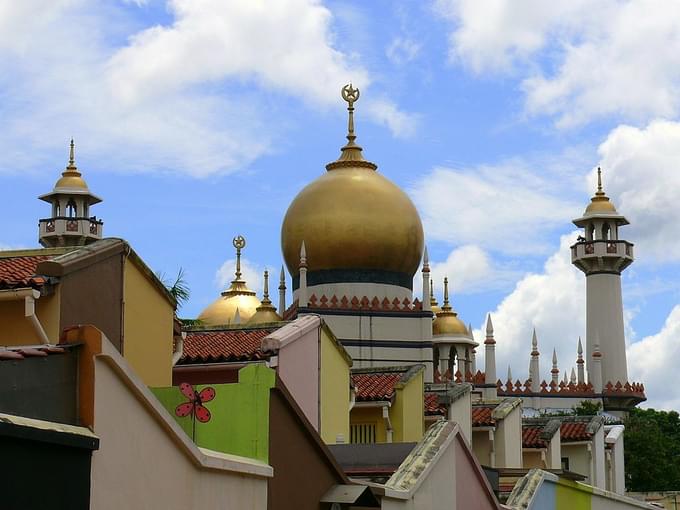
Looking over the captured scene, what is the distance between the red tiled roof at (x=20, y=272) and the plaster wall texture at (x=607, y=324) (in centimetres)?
5781

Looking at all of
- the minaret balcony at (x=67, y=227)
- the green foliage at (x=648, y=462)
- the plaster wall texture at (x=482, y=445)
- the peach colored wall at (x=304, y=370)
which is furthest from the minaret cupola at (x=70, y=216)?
the peach colored wall at (x=304, y=370)

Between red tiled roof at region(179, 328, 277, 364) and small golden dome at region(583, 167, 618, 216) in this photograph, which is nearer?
red tiled roof at region(179, 328, 277, 364)

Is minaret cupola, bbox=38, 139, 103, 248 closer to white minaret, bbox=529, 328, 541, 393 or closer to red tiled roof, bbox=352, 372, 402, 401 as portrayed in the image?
white minaret, bbox=529, 328, 541, 393

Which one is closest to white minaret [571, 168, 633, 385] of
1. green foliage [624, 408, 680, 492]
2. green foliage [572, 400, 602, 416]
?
green foliage [572, 400, 602, 416]

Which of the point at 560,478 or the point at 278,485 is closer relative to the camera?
the point at 278,485

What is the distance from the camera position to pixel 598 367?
225 ft

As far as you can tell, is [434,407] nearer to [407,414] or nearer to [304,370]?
[407,414]

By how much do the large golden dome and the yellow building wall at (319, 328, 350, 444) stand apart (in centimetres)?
2698

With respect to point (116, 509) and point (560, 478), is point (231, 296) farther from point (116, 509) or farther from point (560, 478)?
point (116, 509)

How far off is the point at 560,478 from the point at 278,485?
8.63m

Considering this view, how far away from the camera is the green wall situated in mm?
11758

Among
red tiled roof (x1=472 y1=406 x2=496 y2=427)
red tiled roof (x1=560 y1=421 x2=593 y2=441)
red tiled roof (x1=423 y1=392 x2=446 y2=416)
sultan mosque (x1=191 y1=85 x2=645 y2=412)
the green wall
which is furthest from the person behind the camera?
sultan mosque (x1=191 y1=85 x2=645 y2=412)

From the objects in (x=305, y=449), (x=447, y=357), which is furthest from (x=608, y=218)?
(x=305, y=449)

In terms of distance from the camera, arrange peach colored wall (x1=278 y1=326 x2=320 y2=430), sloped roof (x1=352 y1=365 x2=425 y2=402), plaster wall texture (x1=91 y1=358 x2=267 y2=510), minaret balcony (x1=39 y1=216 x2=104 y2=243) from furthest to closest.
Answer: minaret balcony (x1=39 y1=216 x2=104 y2=243)
sloped roof (x1=352 y1=365 x2=425 y2=402)
peach colored wall (x1=278 y1=326 x2=320 y2=430)
plaster wall texture (x1=91 y1=358 x2=267 y2=510)
